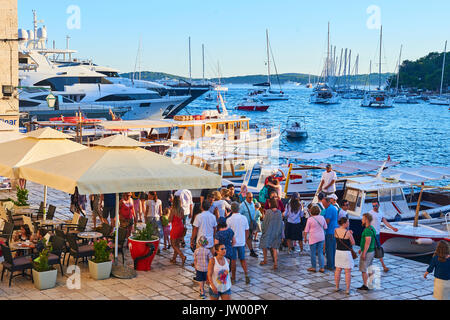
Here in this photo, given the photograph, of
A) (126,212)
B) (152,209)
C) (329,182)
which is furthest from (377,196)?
(126,212)

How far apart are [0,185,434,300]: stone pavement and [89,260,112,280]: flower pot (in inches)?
5.4

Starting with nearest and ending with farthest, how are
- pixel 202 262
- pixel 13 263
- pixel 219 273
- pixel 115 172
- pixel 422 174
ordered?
pixel 219 273
pixel 202 262
pixel 115 172
pixel 13 263
pixel 422 174

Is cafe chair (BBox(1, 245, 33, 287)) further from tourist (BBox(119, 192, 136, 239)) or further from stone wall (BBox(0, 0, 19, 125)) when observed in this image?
stone wall (BBox(0, 0, 19, 125))

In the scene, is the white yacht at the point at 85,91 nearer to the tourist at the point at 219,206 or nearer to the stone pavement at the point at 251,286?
the tourist at the point at 219,206

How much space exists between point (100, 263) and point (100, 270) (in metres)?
0.13

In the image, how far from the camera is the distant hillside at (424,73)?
587 ft

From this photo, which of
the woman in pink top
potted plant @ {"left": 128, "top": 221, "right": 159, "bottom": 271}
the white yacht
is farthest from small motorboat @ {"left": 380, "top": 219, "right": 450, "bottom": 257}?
the white yacht

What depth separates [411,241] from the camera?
14258 millimetres

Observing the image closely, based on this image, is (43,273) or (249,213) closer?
(43,273)

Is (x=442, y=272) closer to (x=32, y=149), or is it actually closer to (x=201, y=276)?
(x=201, y=276)

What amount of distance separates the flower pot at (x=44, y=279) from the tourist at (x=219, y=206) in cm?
334

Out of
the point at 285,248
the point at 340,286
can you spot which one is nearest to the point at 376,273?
the point at 340,286

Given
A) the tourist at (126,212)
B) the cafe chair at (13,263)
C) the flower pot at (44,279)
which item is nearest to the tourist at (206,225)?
the tourist at (126,212)
